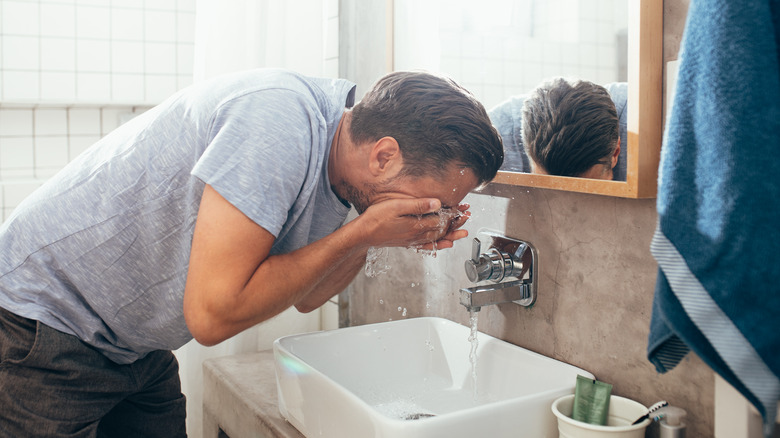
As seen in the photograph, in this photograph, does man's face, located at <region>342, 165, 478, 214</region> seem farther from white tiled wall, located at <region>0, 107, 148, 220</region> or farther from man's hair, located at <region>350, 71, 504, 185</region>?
white tiled wall, located at <region>0, 107, 148, 220</region>

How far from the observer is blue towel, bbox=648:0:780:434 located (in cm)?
56

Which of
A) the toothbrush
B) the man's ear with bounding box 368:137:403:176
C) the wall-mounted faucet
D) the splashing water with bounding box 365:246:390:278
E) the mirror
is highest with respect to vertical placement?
the mirror

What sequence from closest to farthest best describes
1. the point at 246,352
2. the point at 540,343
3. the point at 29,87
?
the point at 540,343 → the point at 246,352 → the point at 29,87

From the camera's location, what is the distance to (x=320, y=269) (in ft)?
3.28

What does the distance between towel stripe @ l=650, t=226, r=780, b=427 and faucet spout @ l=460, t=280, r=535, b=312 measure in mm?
514

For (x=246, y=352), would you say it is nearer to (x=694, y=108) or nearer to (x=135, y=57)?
(x=694, y=108)

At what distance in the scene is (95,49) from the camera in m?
2.61

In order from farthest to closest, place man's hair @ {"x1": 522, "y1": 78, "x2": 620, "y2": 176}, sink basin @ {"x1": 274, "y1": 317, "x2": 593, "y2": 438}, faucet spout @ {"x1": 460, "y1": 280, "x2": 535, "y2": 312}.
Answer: faucet spout @ {"x1": 460, "y1": 280, "x2": 535, "y2": 312}
man's hair @ {"x1": 522, "y1": 78, "x2": 620, "y2": 176}
sink basin @ {"x1": 274, "y1": 317, "x2": 593, "y2": 438}

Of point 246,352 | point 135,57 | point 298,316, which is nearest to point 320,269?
point 246,352

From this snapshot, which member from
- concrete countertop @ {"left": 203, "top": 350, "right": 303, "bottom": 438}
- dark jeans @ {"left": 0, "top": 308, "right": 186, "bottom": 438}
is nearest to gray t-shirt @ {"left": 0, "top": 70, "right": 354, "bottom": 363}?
dark jeans @ {"left": 0, "top": 308, "right": 186, "bottom": 438}

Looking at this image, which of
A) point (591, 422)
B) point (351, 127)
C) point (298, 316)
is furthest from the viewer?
point (298, 316)

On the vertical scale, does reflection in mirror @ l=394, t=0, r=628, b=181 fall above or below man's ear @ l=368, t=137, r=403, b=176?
above

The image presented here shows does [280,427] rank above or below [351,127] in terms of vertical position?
below

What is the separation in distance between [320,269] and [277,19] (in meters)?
1.00
